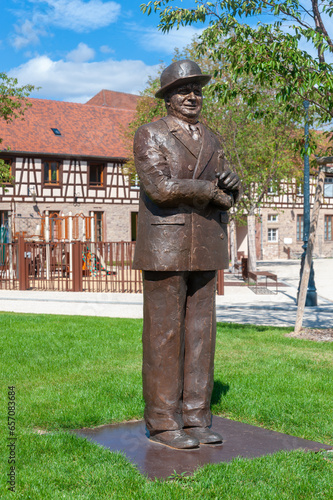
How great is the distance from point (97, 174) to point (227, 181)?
1149 inches

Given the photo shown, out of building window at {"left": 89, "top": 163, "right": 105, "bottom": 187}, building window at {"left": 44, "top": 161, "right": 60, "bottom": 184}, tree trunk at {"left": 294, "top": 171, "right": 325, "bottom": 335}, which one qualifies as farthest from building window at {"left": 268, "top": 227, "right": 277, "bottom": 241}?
tree trunk at {"left": 294, "top": 171, "right": 325, "bottom": 335}

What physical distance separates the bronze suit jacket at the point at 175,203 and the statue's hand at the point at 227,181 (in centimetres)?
8

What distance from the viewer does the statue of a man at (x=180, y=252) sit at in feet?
13.2

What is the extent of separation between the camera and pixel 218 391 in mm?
5582

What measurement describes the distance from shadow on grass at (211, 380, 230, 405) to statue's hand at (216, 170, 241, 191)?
6.73 ft

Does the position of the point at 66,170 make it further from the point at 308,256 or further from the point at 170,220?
the point at 170,220

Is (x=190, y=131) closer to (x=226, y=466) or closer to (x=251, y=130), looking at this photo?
(x=226, y=466)

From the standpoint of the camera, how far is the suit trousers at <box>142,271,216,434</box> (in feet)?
13.6

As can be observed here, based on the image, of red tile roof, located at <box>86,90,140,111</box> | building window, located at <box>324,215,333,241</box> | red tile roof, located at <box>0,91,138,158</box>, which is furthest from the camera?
red tile roof, located at <box>86,90,140,111</box>

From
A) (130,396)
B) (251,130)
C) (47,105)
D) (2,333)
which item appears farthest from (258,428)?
(47,105)

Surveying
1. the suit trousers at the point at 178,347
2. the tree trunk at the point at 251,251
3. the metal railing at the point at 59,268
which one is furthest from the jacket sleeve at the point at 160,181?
the tree trunk at the point at 251,251

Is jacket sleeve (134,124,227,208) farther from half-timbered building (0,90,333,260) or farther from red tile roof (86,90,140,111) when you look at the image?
red tile roof (86,90,140,111)

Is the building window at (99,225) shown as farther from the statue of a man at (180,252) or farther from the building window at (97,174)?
the statue of a man at (180,252)

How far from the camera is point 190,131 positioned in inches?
167
